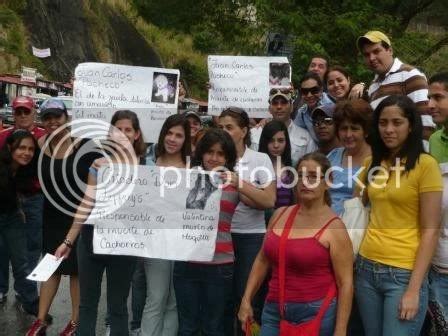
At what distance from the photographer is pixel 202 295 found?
13.9 feet

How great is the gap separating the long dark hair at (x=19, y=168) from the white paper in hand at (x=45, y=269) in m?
1.47

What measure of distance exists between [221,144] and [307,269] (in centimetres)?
117

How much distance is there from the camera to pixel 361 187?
3771 millimetres

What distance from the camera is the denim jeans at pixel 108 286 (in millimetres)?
4406

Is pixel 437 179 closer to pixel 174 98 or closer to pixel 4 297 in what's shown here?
pixel 174 98

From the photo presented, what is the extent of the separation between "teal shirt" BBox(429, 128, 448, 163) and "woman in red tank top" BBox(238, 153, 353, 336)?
0.68m

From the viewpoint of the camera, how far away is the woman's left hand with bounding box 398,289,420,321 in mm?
3230

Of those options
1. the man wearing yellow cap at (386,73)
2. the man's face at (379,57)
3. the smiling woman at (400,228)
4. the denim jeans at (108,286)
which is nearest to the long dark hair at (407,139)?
the smiling woman at (400,228)

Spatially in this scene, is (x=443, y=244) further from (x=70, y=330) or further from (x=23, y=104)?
(x=23, y=104)

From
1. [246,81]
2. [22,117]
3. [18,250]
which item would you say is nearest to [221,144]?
[246,81]

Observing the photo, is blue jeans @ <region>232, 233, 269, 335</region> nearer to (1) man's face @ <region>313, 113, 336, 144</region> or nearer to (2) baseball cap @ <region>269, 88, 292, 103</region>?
(1) man's face @ <region>313, 113, 336, 144</region>

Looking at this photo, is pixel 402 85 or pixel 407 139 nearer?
pixel 407 139

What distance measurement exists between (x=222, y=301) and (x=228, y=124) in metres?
1.32

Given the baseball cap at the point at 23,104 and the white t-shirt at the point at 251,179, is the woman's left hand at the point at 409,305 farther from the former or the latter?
the baseball cap at the point at 23,104
